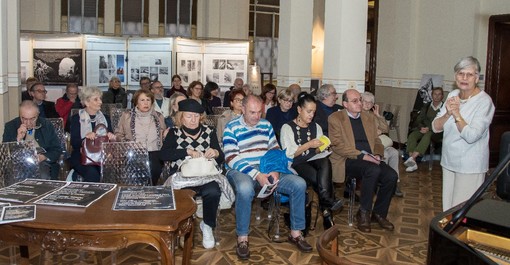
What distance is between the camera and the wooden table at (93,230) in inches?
127

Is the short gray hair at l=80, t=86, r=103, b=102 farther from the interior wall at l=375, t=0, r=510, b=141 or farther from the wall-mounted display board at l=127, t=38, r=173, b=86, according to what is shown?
the wall-mounted display board at l=127, t=38, r=173, b=86

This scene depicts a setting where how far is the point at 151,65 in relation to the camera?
14.2 metres

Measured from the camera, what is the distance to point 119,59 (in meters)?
14.1

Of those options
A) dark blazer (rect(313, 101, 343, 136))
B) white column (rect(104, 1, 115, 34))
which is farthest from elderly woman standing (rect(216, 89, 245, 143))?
white column (rect(104, 1, 115, 34))

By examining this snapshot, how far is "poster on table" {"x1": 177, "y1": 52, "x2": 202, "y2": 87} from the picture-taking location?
14.5 meters

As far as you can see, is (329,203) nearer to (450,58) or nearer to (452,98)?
(452,98)

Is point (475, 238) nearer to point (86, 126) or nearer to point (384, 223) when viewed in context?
point (384, 223)

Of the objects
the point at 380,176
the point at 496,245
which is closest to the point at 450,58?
the point at 380,176

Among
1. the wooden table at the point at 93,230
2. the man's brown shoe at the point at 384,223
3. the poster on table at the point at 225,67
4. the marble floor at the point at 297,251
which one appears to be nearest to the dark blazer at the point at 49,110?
the marble floor at the point at 297,251

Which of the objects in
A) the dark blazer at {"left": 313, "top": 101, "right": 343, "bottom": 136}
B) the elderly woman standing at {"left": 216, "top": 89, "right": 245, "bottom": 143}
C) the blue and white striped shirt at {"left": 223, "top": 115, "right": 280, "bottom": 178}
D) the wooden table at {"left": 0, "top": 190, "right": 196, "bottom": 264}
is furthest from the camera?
the elderly woman standing at {"left": 216, "top": 89, "right": 245, "bottom": 143}

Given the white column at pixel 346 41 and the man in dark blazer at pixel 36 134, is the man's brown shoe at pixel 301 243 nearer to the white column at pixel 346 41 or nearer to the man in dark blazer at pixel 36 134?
the man in dark blazer at pixel 36 134

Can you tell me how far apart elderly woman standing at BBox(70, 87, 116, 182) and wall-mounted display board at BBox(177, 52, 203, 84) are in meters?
8.12

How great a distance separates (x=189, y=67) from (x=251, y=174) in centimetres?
965

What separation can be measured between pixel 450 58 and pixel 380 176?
223 inches
